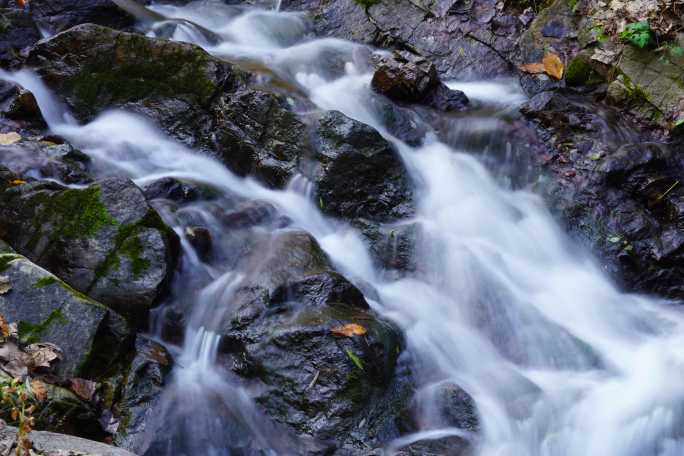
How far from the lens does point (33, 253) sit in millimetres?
4523

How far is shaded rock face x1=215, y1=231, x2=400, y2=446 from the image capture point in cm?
403

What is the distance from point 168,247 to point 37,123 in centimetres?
272

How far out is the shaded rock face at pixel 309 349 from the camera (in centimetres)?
403

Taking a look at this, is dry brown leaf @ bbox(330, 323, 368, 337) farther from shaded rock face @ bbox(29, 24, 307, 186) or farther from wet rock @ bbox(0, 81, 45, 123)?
wet rock @ bbox(0, 81, 45, 123)

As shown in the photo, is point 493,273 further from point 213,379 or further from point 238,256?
point 213,379

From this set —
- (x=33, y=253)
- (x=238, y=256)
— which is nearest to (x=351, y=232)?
(x=238, y=256)

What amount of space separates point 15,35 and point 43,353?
5.28m

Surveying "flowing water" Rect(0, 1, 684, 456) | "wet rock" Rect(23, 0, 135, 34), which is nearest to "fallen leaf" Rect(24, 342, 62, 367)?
"flowing water" Rect(0, 1, 684, 456)

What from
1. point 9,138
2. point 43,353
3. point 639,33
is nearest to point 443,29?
point 639,33

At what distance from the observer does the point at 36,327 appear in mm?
3768

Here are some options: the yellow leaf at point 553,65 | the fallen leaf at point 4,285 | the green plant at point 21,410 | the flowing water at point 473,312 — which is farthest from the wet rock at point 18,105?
the yellow leaf at point 553,65

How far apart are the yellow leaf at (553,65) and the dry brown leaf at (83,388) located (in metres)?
6.63

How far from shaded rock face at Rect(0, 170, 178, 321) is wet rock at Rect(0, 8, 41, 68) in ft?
10.1

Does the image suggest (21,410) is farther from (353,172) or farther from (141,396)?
(353,172)
